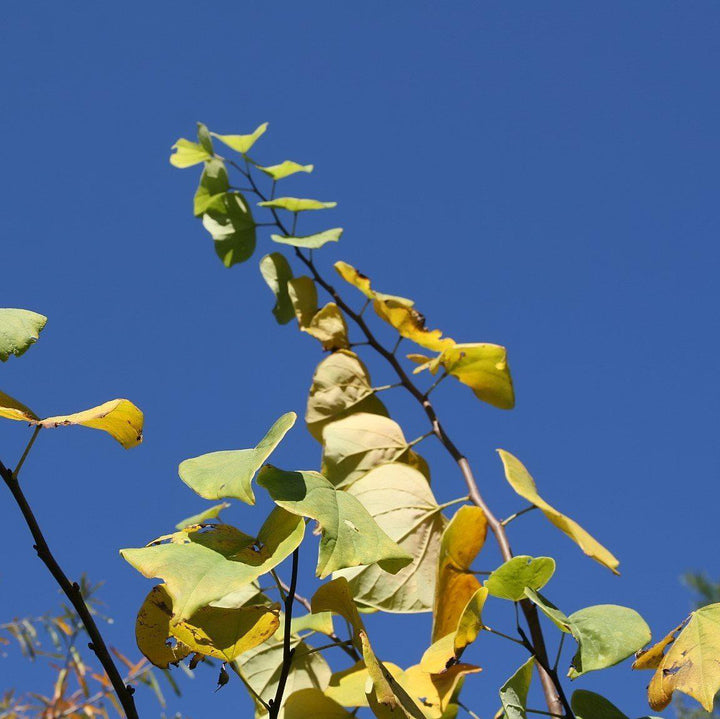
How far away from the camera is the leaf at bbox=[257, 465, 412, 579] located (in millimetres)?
460

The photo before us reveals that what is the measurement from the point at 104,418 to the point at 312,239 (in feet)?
2.31

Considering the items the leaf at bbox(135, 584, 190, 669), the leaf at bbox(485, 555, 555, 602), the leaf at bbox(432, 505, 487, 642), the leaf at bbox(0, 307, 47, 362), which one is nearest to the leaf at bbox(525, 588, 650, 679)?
the leaf at bbox(485, 555, 555, 602)

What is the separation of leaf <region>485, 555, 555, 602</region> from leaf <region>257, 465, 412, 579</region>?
0.45ft

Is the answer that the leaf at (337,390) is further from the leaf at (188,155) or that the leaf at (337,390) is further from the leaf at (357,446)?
the leaf at (188,155)

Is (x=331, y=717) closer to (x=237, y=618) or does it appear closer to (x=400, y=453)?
(x=237, y=618)

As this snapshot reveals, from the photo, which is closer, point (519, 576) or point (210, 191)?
point (519, 576)

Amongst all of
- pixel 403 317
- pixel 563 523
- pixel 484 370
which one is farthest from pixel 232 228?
pixel 563 523

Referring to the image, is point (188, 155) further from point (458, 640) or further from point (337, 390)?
point (458, 640)

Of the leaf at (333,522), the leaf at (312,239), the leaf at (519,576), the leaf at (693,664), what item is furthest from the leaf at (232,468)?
the leaf at (312,239)

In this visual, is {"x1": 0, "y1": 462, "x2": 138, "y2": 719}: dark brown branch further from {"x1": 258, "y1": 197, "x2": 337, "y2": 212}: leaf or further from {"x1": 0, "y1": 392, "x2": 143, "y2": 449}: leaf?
{"x1": 258, "y1": 197, "x2": 337, "y2": 212}: leaf

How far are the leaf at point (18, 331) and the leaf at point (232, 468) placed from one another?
0.11 metres

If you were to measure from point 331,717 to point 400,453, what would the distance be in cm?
32

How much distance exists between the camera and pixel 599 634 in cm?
60

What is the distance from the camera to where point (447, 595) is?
0.76m
